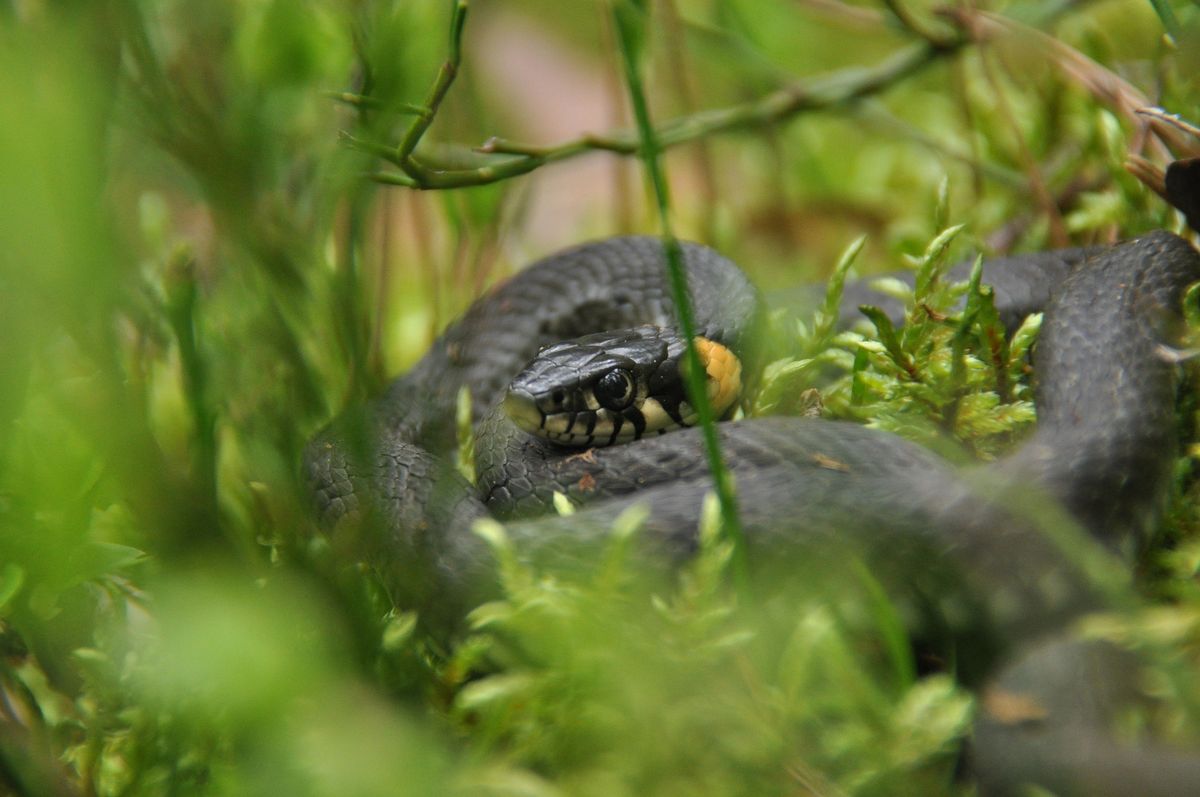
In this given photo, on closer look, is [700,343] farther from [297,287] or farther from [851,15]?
[851,15]

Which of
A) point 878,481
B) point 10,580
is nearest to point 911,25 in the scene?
point 878,481

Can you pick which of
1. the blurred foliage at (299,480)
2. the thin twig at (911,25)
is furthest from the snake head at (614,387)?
the thin twig at (911,25)

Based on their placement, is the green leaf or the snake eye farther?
the snake eye

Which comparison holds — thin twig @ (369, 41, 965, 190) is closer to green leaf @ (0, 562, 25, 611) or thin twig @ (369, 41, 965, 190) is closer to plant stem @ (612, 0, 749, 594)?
plant stem @ (612, 0, 749, 594)

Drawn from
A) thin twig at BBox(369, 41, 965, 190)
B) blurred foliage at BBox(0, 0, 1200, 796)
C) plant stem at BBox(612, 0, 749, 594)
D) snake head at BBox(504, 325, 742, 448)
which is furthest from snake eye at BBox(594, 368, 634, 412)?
plant stem at BBox(612, 0, 749, 594)

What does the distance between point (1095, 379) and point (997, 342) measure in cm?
23

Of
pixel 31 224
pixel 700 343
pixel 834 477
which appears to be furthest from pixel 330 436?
pixel 31 224

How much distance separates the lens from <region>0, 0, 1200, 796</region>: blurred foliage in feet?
2.20

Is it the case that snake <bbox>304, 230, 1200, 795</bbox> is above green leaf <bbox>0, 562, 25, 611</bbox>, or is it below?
below

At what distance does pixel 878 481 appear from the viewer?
166 cm

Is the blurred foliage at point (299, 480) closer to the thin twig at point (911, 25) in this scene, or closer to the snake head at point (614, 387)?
the thin twig at point (911, 25)

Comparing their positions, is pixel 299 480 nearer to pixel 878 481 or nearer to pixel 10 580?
pixel 10 580

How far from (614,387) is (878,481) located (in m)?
0.75

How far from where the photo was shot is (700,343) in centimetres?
237
